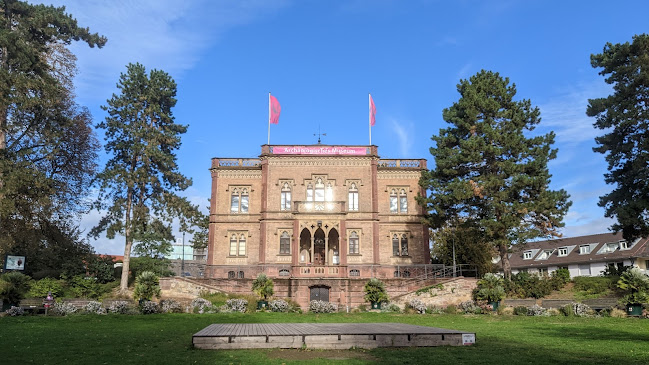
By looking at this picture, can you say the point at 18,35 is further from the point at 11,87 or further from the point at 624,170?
the point at 624,170

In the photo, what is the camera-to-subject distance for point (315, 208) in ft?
140

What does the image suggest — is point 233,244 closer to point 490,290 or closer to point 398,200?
point 398,200

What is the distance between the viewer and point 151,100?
4312cm

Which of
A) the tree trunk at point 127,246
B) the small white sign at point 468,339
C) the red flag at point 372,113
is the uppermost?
the red flag at point 372,113

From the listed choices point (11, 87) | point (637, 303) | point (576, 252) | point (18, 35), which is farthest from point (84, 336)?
point (576, 252)

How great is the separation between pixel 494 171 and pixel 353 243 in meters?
14.5

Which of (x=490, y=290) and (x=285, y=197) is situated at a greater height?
(x=285, y=197)

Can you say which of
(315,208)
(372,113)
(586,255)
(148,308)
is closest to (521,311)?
(315,208)

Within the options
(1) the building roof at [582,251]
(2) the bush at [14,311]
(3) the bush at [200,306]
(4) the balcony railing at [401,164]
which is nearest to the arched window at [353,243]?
(4) the balcony railing at [401,164]

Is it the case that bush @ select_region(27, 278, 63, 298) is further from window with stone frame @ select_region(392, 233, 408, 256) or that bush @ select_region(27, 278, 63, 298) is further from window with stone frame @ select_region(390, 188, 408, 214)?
window with stone frame @ select_region(390, 188, 408, 214)

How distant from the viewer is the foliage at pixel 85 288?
118 feet

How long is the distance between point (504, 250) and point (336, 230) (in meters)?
14.8

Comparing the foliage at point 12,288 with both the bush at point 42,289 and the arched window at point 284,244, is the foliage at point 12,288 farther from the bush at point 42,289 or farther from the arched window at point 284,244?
the arched window at point 284,244

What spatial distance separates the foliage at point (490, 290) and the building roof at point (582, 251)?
67.5 feet
